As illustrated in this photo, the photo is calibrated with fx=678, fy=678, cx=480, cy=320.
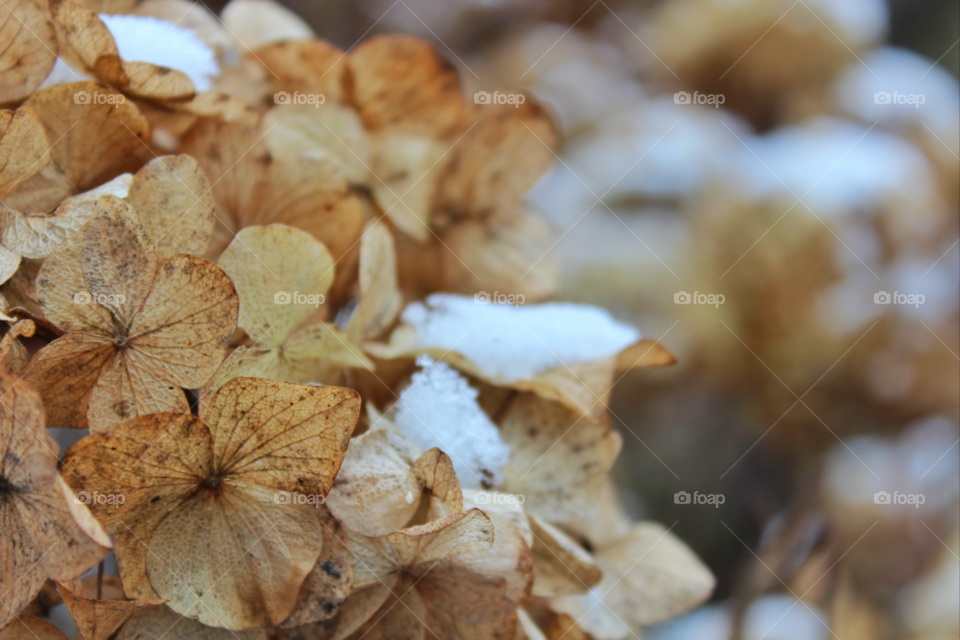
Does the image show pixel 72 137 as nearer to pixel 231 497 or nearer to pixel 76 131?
pixel 76 131

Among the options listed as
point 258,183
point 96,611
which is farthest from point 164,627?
point 258,183

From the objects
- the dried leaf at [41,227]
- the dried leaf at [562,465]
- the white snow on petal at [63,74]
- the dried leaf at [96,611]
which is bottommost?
the dried leaf at [96,611]

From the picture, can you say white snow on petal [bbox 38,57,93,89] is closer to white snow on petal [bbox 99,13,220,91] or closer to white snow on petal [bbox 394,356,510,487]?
white snow on petal [bbox 99,13,220,91]

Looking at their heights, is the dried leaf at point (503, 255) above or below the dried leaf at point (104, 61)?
below

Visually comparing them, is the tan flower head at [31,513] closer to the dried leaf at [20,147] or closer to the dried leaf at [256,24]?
the dried leaf at [20,147]

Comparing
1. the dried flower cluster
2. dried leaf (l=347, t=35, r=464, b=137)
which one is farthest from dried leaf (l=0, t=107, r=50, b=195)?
dried leaf (l=347, t=35, r=464, b=137)

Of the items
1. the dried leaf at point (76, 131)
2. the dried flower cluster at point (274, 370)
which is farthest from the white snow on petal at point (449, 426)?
the dried leaf at point (76, 131)
